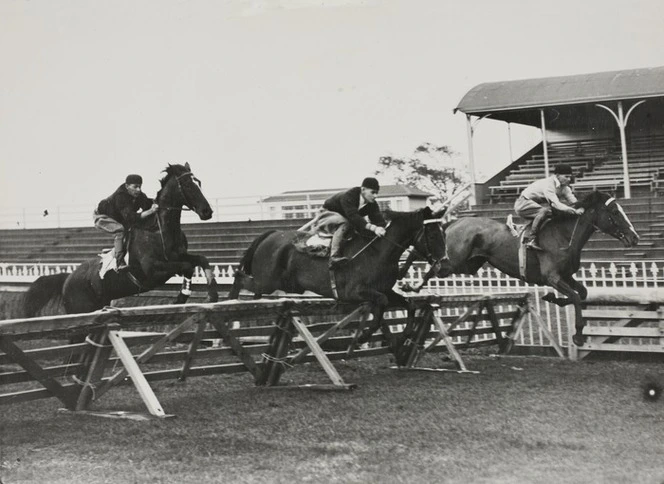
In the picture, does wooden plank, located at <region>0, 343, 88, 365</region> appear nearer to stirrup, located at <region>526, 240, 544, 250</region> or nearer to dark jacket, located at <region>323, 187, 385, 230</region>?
dark jacket, located at <region>323, 187, 385, 230</region>

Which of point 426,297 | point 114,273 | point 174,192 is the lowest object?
point 426,297

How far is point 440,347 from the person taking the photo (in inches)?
528

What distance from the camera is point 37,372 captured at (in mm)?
8328

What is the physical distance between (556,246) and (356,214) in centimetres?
341

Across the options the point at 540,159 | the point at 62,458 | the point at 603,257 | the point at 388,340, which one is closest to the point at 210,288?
the point at 388,340

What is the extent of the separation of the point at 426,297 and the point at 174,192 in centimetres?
369

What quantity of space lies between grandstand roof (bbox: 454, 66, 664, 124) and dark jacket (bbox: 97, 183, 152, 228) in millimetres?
18136

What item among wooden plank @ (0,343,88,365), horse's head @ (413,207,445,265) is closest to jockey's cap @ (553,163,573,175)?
horse's head @ (413,207,445,265)

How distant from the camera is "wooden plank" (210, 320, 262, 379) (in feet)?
32.1

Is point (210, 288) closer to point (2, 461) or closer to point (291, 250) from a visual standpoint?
point (291, 250)

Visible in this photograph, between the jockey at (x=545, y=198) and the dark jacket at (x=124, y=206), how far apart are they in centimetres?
555

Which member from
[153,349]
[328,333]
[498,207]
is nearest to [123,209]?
[328,333]

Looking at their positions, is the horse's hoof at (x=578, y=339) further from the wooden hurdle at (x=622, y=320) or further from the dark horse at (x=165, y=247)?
the dark horse at (x=165, y=247)

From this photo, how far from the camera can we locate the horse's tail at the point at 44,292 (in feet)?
43.0
